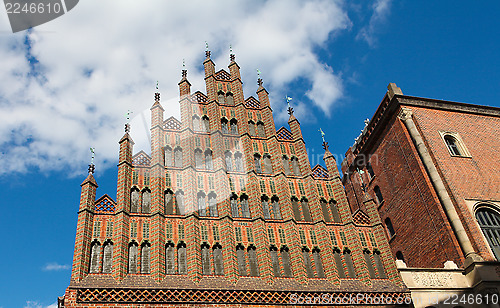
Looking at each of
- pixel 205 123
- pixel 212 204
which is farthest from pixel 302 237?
pixel 205 123

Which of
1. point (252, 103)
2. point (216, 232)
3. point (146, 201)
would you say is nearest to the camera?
point (216, 232)

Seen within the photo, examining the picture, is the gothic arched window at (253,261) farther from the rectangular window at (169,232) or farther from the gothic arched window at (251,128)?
the gothic arched window at (251,128)

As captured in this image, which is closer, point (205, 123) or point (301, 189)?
point (301, 189)

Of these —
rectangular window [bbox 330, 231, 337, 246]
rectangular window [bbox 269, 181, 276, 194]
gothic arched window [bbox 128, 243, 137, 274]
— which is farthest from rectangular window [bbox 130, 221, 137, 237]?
rectangular window [bbox 330, 231, 337, 246]

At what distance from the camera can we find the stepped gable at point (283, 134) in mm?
24422

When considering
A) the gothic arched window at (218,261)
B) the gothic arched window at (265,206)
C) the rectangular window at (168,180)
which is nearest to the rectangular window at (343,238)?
the gothic arched window at (265,206)

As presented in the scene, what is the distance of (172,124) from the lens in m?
22.6

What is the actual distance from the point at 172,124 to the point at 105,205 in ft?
18.8

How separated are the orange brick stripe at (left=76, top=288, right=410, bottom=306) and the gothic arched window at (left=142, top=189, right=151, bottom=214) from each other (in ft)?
12.7

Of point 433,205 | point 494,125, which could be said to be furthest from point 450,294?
point 494,125

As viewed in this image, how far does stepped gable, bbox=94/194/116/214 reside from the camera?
728 inches

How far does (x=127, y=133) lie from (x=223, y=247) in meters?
7.21

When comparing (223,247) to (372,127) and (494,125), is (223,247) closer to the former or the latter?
(372,127)

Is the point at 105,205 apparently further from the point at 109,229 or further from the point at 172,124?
the point at 172,124
